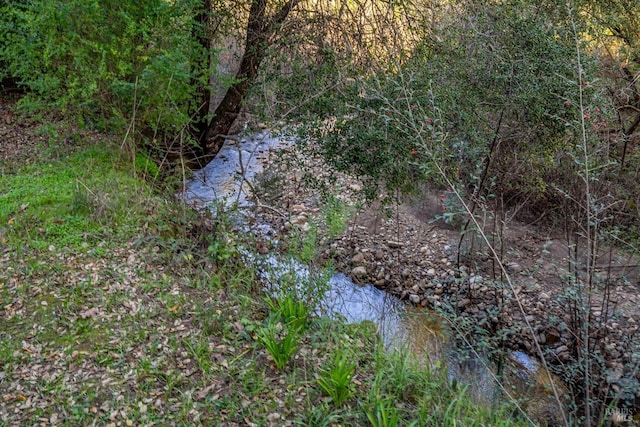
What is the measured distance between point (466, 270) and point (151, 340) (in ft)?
14.9

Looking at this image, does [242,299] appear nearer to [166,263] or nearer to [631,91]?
[166,263]

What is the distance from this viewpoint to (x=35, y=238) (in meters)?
4.89

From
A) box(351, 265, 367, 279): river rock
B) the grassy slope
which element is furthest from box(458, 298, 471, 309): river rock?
the grassy slope

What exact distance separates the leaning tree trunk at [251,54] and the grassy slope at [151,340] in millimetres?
3006

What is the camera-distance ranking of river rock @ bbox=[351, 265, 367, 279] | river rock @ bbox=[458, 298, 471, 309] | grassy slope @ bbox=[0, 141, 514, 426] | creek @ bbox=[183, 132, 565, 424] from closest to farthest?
grassy slope @ bbox=[0, 141, 514, 426]
creek @ bbox=[183, 132, 565, 424]
river rock @ bbox=[458, 298, 471, 309]
river rock @ bbox=[351, 265, 367, 279]

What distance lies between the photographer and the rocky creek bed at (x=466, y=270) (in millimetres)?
5172

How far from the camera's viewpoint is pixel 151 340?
3793 mm

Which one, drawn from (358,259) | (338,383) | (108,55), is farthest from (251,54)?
(338,383)

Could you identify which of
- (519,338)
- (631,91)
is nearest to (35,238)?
(519,338)

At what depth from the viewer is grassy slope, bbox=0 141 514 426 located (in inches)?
127

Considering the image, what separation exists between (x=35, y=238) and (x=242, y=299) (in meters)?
2.19

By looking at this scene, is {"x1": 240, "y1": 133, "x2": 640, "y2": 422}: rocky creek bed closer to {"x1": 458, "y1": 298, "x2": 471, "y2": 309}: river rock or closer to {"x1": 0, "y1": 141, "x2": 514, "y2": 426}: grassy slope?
{"x1": 458, "y1": 298, "x2": 471, "y2": 309}: river rock

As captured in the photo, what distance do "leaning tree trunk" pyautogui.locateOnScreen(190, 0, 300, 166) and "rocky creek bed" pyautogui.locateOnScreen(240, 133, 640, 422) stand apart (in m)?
1.28

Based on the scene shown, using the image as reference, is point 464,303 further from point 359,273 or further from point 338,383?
point 338,383
